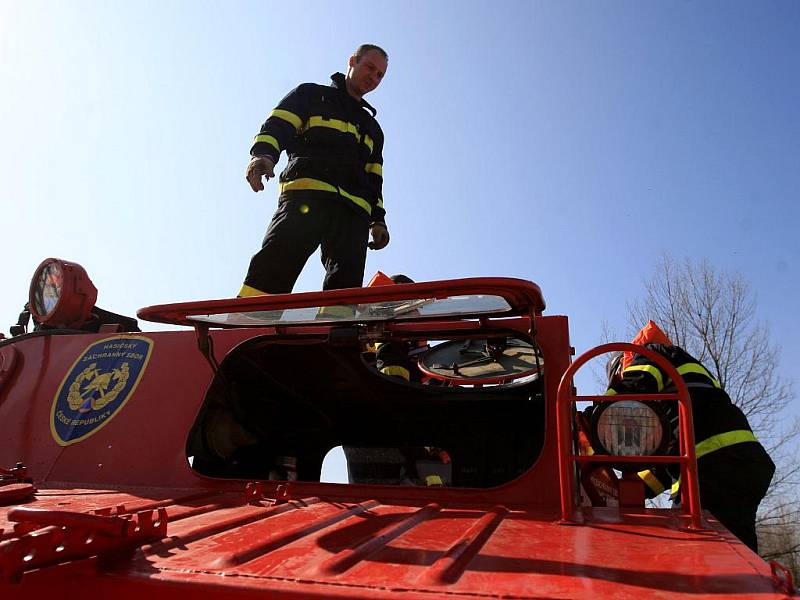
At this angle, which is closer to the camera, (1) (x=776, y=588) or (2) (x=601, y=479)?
(1) (x=776, y=588)

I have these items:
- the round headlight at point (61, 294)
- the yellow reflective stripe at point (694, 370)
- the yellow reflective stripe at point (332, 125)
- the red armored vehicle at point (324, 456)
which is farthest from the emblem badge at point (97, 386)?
the yellow reflective stripe at point (694, 370)

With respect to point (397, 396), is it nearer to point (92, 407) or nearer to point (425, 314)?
point (425, 314)

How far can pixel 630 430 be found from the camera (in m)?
1.94

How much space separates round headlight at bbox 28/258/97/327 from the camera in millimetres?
3299

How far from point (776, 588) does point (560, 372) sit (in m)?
1.35

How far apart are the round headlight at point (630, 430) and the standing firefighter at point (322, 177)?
6.27ft

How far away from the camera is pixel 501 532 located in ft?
5.33

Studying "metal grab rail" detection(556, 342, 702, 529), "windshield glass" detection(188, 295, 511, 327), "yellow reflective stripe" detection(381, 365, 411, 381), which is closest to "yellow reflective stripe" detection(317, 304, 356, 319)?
"windshield glass" detection(188, 295, 511, 327)

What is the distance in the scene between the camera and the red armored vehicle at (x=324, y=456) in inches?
46.2

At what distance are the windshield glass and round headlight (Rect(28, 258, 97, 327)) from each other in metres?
1.21

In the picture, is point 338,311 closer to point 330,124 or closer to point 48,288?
point 330,124

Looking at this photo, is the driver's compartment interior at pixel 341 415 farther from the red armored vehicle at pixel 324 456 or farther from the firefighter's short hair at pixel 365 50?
the firefighter's short hair at pixel 365 50

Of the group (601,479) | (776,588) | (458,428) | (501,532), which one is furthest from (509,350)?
(776,588)

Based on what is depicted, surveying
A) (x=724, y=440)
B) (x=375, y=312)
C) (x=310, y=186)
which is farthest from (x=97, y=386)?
(x=724, y=440)
